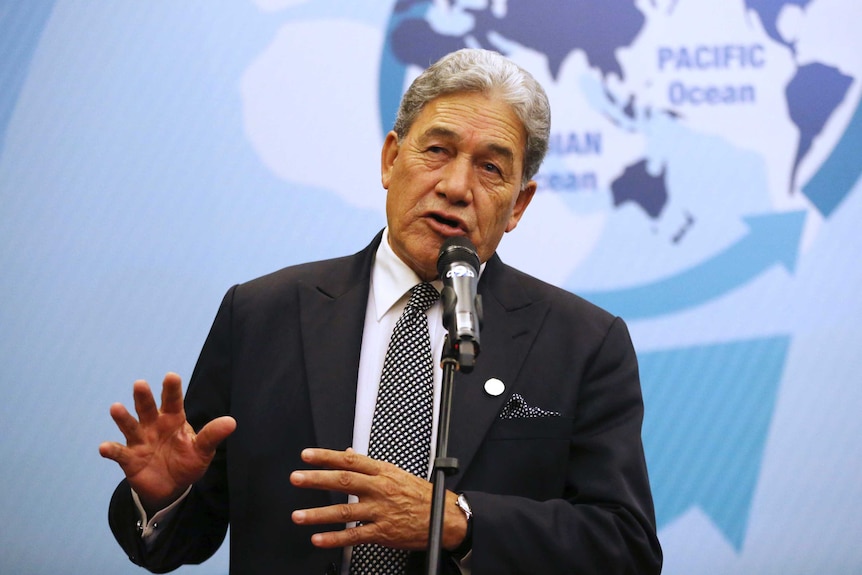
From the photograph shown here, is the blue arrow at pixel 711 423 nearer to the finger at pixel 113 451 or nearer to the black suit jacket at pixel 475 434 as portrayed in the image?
the black suit jacket at pixel 475 434

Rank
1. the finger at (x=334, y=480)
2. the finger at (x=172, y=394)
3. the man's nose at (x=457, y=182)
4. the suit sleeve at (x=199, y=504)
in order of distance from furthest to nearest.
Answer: the man's nose at (x=457, y=182), the suit sleeve at (x=199, y=504), the finger at (x=172, y=394), the finger at (x=334, y=480)

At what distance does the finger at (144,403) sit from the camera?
1.71 meters

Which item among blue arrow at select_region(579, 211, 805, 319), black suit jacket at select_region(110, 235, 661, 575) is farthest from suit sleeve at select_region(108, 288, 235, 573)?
blue arrow at select_region(579, 211, 805, 319)

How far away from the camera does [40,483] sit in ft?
9.02

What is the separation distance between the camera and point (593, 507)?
1.87 m

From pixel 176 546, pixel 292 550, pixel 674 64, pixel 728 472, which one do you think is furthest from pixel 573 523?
pixel 674 64

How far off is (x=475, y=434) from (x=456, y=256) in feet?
1.40

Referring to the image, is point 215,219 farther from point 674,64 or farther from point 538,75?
point 674,64

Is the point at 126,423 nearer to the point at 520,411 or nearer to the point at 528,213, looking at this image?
the point at 520,411

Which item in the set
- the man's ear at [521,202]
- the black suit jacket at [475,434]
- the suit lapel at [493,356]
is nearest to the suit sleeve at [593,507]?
the black suit jacket at [475,434]

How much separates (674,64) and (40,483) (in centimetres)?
218

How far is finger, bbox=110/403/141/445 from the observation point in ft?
5.63

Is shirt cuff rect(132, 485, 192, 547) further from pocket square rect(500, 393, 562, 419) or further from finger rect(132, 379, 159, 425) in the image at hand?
pocket square rect(500, 393, 562, 419)

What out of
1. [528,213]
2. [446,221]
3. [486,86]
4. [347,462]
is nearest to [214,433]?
[347,462]
